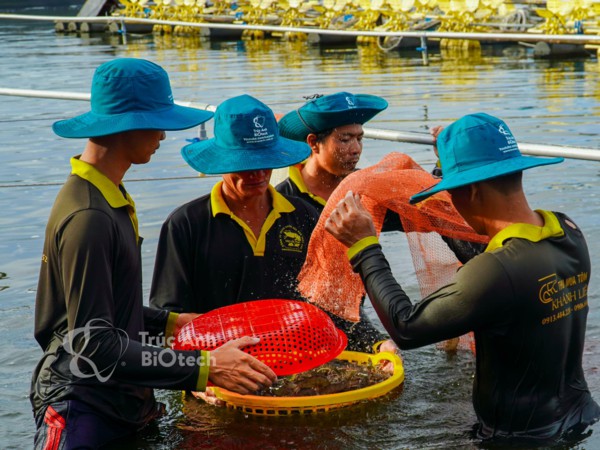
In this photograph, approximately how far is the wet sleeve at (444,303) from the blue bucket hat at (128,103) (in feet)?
3.14

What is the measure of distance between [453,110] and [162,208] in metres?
7.54

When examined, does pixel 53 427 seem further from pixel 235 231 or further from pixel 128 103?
pixel 235 231

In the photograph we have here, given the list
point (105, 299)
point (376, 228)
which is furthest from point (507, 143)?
point (105, 299)

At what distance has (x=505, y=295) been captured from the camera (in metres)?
3.75

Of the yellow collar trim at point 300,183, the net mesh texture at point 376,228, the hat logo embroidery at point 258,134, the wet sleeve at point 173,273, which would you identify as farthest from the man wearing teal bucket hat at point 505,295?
the yellow collar trim at point 300,183

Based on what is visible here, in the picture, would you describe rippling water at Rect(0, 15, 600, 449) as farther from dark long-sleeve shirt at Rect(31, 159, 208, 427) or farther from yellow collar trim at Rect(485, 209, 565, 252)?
yellow collar trim at Rect(485, 209, 565, 252)

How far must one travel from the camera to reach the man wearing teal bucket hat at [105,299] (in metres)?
3.77

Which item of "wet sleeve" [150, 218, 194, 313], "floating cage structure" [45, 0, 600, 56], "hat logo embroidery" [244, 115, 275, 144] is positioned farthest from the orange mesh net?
"floating cage structure" [45, 0, 600, 56]

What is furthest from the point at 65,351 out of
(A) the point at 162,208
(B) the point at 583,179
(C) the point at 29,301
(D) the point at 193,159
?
(B) the point at 583,179

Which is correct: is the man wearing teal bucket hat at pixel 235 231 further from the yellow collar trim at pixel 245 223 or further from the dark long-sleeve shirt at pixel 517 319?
the dark long-sleeve shirt at pixel 517 319

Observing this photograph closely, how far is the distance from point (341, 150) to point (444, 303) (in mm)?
2487

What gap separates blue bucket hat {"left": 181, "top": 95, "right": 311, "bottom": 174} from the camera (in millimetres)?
5035

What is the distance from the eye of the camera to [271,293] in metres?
5.27

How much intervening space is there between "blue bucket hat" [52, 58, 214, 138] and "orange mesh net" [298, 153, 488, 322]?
41.7 inches
